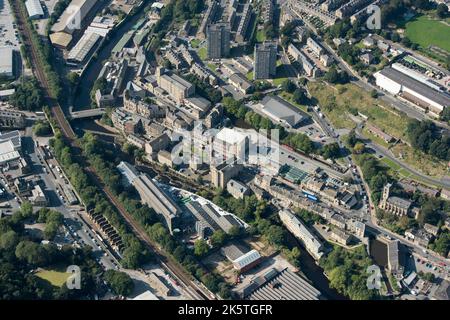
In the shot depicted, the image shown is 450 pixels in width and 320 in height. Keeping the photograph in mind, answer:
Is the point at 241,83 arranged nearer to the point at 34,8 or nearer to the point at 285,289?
the point at 285,289

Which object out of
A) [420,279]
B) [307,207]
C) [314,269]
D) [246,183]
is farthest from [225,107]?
[420,279]

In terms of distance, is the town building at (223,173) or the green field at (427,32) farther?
the green field at (427,32)

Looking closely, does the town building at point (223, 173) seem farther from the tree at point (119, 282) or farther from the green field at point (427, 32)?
the green field at point (427, 32)

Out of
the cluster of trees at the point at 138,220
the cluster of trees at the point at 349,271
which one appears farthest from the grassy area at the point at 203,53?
the cluster of trees at the point at 349,271

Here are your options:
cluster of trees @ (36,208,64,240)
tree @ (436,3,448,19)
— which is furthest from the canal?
tree @ (436,3,448,19)

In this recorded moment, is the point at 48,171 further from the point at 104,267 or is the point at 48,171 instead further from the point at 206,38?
the point at 206,38

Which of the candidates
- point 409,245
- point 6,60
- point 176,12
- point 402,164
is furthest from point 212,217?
point 176,12
